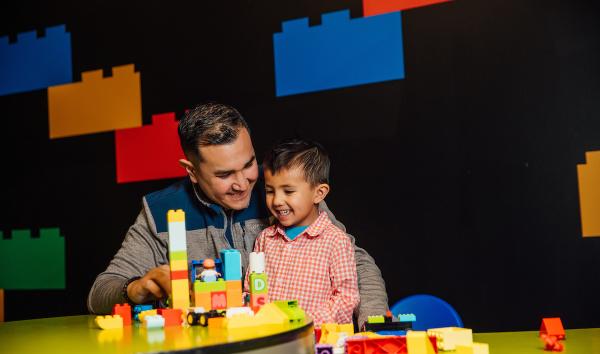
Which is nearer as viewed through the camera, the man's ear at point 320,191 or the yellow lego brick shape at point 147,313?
the yellow lego brick shape at point 147,313

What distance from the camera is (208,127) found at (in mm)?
1910

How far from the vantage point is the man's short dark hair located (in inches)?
74.8

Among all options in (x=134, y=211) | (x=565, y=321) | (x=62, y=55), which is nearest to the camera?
(x=565, y=321)

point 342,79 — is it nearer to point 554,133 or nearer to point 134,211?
point 554,133

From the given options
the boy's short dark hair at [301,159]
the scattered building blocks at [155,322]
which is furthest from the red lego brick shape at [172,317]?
the boy's short dark hair at [301,159]

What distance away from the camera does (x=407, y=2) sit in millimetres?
2346

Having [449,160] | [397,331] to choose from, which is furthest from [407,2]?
[397,331]

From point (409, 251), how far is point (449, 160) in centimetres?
34

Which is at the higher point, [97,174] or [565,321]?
[97,174]

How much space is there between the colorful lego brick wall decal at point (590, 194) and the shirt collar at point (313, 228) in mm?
812

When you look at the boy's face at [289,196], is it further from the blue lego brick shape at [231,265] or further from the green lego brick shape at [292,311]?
the green lego brick shape at [292,311]

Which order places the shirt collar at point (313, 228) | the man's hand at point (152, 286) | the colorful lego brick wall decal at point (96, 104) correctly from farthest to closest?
the colorful lego brick wall decal at point (96, 104)
the shirt collar at point (313, 228)
the man's hand at point (152, 286)

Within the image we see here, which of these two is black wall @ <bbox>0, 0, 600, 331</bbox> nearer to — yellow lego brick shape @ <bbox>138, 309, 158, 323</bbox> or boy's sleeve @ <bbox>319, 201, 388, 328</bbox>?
boy's sleeve @ <bbox>319, 201, 388, 328</bbox>

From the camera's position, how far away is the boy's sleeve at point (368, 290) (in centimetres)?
172
